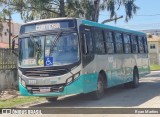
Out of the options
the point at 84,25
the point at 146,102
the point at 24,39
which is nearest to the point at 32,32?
the point at 24,39

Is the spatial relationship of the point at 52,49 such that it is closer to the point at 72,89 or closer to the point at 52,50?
the point at 52,50

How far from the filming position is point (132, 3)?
3209cm

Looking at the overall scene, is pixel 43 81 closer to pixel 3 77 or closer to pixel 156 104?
pixel 156 104

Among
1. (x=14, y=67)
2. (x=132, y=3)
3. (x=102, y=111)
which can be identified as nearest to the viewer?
(x=102, y=111)

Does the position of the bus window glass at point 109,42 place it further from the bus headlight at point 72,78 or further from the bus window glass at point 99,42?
the bus headlight at point 72,78

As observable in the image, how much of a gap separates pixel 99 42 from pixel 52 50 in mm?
2785

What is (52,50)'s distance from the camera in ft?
48.3

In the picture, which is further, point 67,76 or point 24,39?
point 24,39

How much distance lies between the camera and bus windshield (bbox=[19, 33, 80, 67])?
48.0 feet

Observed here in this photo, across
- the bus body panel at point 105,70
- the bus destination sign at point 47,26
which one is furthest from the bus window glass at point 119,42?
the bus destination sign at point 47,26

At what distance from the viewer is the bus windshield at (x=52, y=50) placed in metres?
14.6

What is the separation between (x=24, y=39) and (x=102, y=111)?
171 inches

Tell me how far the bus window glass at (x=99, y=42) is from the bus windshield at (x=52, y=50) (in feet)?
6.37

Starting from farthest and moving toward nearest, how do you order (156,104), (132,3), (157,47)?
(157,47), (132,3), (156,104)
